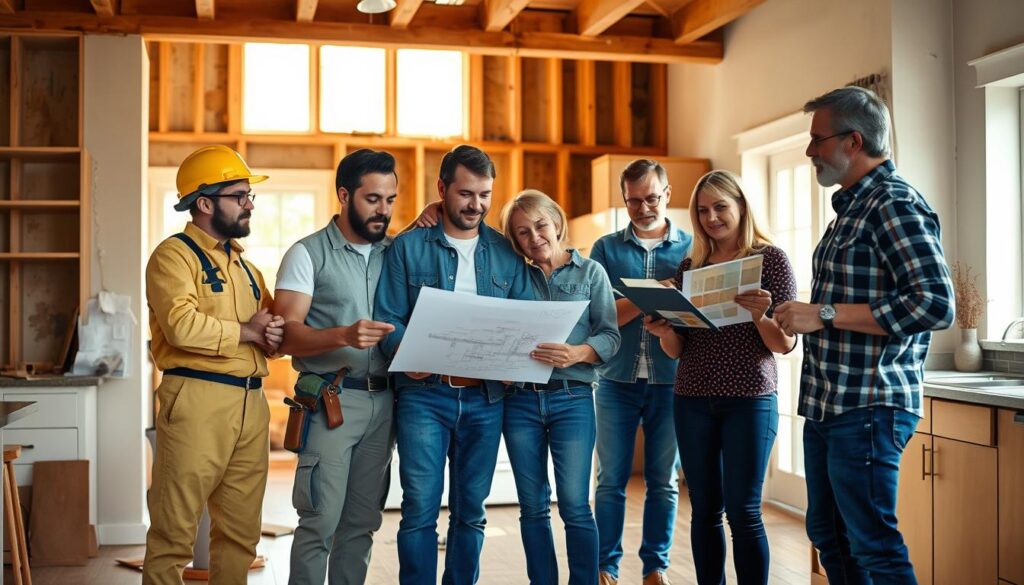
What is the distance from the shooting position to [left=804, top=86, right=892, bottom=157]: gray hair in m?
2.63

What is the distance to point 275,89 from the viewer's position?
26.3ft

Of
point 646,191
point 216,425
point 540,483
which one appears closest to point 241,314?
point 216,425

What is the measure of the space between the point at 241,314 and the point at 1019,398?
8.20ft

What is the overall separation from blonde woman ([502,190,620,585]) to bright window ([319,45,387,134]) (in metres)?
5.16

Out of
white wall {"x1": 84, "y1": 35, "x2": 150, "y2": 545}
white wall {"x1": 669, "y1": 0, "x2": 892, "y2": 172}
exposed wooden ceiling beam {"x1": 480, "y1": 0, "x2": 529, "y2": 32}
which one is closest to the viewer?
white wall {"x1": 669, "y1": 0, "x2": 892, "y2": 172}

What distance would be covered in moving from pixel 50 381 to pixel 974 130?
451 centimetres

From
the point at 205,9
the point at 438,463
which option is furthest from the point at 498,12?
the point at 438,463

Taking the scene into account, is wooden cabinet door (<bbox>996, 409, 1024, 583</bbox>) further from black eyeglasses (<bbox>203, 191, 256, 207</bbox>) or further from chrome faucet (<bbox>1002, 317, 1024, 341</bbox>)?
black eyeglasses (<bbox>203, 191, 256, 207</bbox>)

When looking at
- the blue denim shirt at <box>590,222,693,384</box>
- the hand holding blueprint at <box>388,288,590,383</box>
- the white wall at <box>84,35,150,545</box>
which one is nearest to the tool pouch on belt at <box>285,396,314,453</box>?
the hand holding blueprint at <box>388,288,590,383</box>

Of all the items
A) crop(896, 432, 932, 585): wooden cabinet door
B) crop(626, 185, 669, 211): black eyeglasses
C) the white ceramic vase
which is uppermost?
crop(626, 185, 669, 211): black eyeglasses

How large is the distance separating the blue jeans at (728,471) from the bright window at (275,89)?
18.2 feet

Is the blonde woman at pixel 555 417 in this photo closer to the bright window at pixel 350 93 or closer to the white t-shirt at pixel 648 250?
the white t-shirt at pixel 648 250

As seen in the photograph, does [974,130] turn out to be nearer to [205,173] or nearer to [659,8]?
[659,8]

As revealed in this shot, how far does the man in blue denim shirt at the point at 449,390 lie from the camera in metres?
3.03
